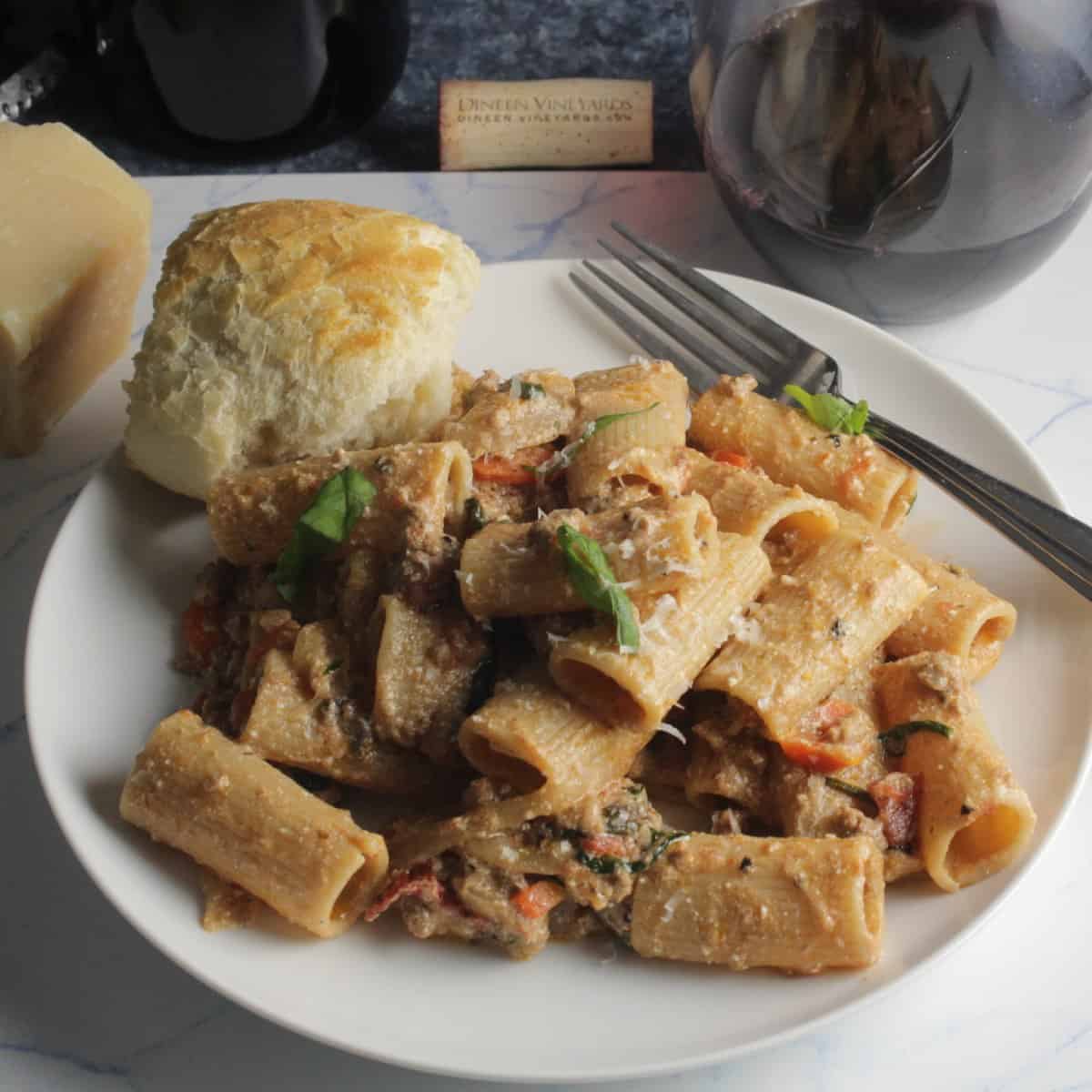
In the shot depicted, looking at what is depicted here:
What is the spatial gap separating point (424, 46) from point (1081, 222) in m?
1.97

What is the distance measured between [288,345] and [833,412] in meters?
0.95

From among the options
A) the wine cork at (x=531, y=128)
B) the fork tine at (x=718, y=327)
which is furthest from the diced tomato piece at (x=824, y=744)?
the wine cork at (x=531, y=128)

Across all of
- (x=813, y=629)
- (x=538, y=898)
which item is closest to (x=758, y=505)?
(x=813, y=629)

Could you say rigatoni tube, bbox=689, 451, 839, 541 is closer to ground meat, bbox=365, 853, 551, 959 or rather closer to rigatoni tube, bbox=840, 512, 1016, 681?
rigatoni tube, bbox=840, 512, 1016, 681

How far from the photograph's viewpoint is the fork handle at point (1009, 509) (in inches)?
95.1

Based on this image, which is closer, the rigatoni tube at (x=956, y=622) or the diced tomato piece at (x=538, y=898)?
the diced tomato piece at (x=538, y=898)

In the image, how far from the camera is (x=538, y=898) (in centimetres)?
201

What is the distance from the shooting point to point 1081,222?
3.75 m

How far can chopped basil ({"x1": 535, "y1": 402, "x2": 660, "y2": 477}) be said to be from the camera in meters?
2.43

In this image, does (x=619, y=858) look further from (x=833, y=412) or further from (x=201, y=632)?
(x=833, y=412)

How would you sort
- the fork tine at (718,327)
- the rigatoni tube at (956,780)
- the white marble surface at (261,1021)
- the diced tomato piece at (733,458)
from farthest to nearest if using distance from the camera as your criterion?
the fork tine at (718,327) < the diced tomato piece at (733,458) < the white marble surface at (261,1021) < the rigatoni tube at (956,780)

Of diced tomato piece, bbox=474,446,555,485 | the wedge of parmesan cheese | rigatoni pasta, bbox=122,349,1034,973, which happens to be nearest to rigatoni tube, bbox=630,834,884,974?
rigatoni pasta, bbox=122,349,1034,973

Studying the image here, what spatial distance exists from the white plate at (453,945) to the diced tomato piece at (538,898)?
8cm

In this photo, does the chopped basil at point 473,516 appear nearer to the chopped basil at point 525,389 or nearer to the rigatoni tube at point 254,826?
the chopped basil at point 525,389
